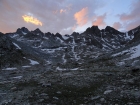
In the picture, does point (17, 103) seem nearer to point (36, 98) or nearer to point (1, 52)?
point (36, 98)

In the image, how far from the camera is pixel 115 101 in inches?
539

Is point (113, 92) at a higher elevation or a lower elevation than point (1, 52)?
lower

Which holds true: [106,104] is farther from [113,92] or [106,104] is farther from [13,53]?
[13,53]

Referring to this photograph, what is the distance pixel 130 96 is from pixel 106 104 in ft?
9.40

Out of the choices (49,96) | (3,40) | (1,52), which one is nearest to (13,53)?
(1,52)

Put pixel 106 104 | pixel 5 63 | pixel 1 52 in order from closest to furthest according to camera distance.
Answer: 1. pixel 106 104
2. pixel 5 63
3. pixel 1 52

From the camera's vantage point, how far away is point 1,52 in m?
87.2

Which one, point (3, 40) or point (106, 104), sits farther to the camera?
point (3, 40)

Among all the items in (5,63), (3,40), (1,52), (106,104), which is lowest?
(106,104)

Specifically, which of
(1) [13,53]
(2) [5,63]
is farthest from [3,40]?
(2) [5,63]

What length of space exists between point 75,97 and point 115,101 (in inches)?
155

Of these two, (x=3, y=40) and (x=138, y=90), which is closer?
(x=138, y=90)

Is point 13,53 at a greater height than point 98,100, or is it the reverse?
point 13,53

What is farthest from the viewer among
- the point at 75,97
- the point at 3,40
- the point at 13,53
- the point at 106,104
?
the point at 3,40
